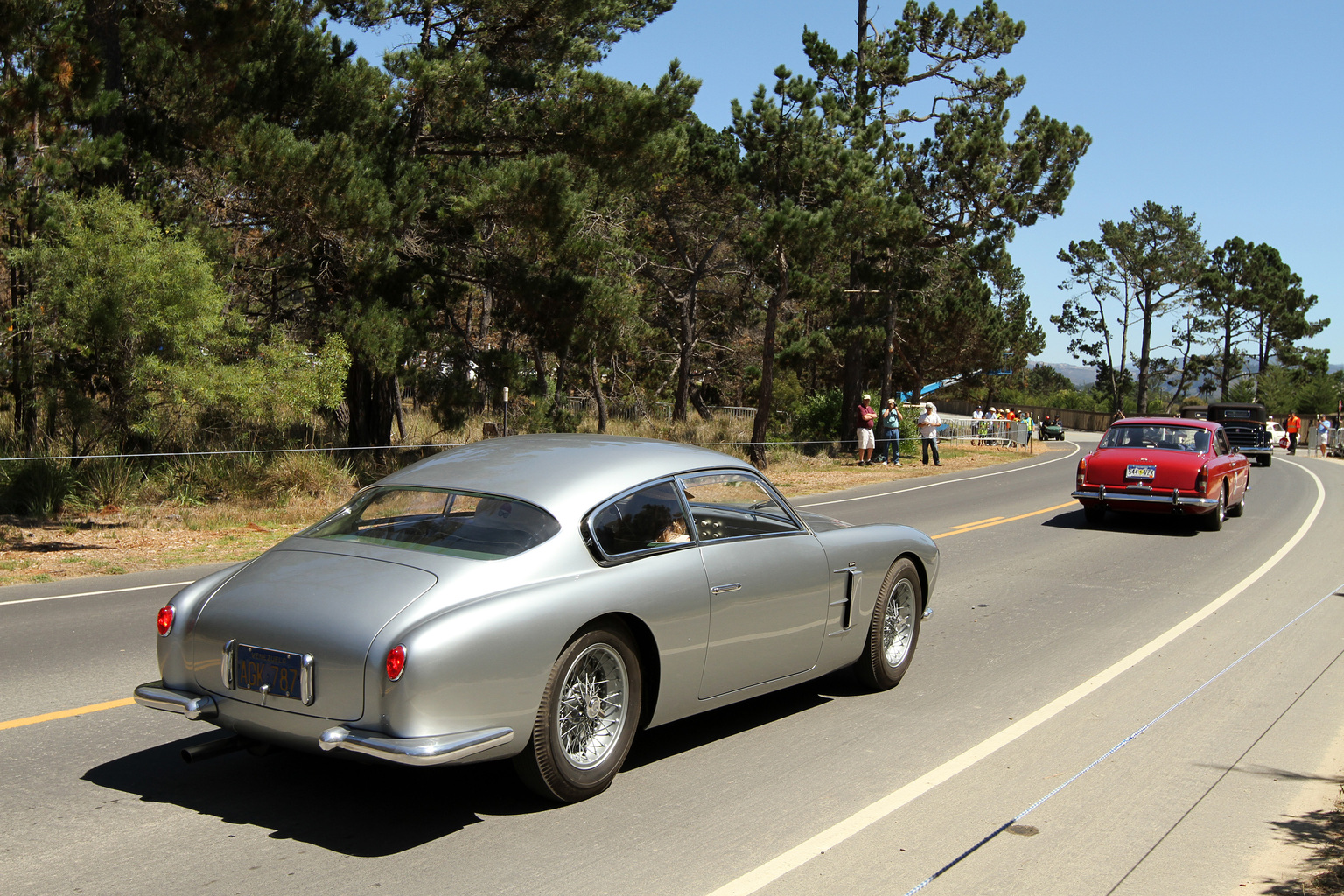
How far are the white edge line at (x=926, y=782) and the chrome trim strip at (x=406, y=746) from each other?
1.07m

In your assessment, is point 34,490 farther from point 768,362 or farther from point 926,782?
point 768,362

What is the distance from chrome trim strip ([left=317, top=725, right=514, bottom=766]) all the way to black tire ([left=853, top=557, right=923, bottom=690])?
3.14 meters

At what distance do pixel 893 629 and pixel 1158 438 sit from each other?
11.0 metres

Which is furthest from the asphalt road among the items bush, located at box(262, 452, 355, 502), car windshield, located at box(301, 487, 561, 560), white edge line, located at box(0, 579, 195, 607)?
bush, located at box(262, 452, 355, 502)

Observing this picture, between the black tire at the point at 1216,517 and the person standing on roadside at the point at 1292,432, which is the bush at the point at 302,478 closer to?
the black tire at the point at 1216,517

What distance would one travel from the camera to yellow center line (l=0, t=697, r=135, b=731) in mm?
5766

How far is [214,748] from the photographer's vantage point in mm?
4676

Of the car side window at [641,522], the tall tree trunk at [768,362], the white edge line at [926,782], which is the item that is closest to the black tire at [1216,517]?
the white edge line at [926,782]

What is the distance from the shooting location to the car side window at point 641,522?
505 cm

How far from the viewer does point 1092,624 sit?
29.9 ft

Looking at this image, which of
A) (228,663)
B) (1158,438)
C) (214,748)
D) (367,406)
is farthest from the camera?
(367,406)

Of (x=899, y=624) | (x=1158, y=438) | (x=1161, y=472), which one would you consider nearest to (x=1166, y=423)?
(x=1158, y=438)

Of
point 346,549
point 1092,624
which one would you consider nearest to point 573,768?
point 346,549

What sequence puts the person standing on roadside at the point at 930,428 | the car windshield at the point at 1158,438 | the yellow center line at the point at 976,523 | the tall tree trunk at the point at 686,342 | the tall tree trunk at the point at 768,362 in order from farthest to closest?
the tall tree trunk at the point at 686,342
the person standing on roadside at the point at 930,428
the tall tree trunk at the point at 768,362
the car windshield at the point at 1158,438
the yellow center line at the point at 976,523
